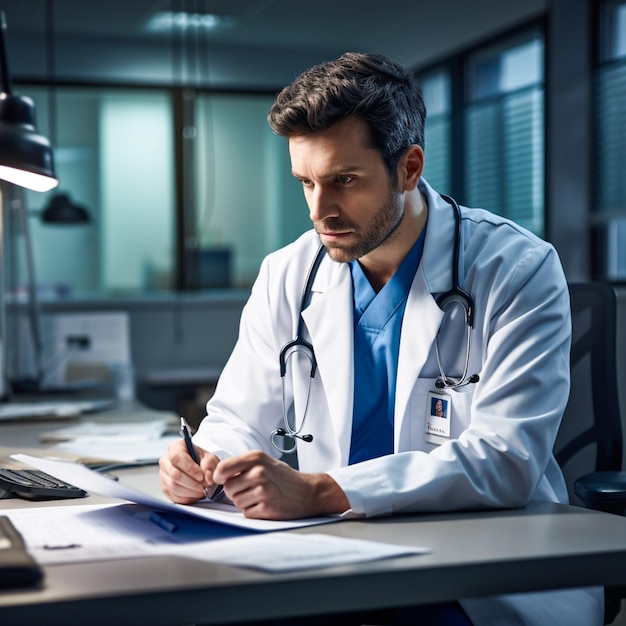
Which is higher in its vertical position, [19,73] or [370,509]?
[19,73]

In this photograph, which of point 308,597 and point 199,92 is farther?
point 199,92

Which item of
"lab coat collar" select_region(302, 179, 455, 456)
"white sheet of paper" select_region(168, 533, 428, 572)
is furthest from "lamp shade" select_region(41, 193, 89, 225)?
"white sheet of paper" select_region(168, 533, 428, 572)

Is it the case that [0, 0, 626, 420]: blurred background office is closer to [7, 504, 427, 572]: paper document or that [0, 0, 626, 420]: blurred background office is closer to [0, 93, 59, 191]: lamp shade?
[0, 93, 59, 191]: lamp shade

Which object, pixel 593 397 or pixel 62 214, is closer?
pixel 593 397

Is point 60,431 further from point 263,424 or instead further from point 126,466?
point 263,424

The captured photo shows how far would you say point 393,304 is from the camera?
1.46 meters

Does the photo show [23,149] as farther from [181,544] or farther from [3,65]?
[181,544]

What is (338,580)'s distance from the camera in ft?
2.69

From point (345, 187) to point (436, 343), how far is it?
27 centimetres

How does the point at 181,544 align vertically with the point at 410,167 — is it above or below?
below

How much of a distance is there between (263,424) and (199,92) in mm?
5960

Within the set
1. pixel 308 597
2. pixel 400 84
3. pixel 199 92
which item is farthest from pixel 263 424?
pixel 199 92

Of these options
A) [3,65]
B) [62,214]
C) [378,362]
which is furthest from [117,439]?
[62,214]

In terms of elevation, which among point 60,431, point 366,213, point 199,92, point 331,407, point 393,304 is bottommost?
point 60,431
